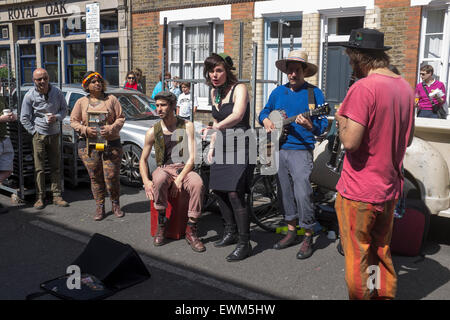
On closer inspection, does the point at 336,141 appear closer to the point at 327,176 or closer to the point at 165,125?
the point at 327,176

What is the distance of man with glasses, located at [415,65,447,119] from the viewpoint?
9.17m

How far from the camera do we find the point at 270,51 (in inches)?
496

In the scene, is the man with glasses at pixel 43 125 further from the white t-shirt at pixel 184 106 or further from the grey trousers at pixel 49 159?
the white t-shirt at pixel 184 106

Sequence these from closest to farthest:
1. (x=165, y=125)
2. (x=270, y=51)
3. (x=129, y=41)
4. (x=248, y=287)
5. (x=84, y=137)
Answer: (x=248, y=287), (x=165, y=125), (x=84, y=137), (x=270, y=51), (x=129, y=41)

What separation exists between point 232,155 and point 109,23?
12.7 metres

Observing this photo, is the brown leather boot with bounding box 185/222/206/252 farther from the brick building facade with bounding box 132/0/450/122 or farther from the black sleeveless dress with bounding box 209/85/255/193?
the brick building facade with bounding box 132/0/450/122

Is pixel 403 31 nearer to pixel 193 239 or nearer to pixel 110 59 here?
pixel 193 239

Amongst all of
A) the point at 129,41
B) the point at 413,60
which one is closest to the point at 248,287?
the point at 413,60

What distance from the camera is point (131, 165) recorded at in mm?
8125

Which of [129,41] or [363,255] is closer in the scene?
[363,255]

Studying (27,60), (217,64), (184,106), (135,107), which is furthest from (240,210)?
(27,60)

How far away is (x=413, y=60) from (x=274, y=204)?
5.81 meters

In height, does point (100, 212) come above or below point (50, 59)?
below

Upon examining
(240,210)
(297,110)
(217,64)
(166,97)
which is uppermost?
(217,64)
